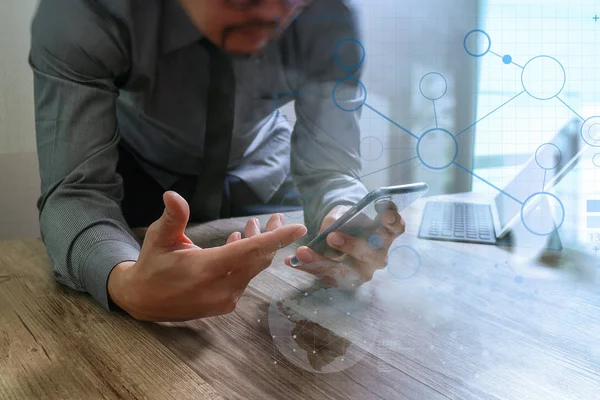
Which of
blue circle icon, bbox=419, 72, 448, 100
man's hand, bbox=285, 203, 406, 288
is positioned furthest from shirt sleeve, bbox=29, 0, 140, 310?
blue circle icon, bbox=419, 72, 448, 100

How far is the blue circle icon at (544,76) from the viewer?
349 millimetres

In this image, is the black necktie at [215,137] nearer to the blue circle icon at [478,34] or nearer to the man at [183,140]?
the man at [183,140]

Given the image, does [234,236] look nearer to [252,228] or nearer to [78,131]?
[252,228]

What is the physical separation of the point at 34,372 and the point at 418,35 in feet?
1.25

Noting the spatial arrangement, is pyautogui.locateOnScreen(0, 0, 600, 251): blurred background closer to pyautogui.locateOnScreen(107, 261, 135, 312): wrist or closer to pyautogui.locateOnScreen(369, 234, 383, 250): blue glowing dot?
pyautogui.locateOnScreen(369, 234, 383, 250): blue glowing dot

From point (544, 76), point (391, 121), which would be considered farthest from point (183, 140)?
point (544, 76)

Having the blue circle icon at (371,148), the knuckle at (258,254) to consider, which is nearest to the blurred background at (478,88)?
the blue circle icon at (371,148)

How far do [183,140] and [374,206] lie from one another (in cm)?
29

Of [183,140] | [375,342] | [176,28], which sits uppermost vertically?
[176,28]

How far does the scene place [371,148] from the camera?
42 cm

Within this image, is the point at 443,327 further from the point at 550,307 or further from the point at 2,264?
the point at 2,264

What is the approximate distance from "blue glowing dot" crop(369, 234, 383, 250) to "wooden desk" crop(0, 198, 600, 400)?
0.05 feet

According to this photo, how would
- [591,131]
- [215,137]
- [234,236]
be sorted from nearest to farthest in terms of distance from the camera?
[591,131] < [234,236] < [215,137]

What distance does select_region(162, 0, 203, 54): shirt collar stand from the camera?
530 millimetres
